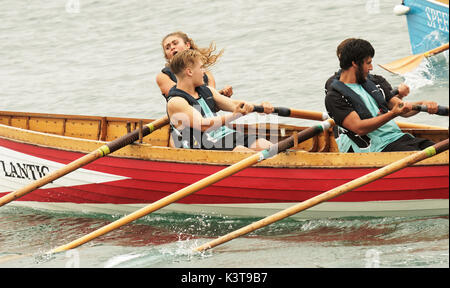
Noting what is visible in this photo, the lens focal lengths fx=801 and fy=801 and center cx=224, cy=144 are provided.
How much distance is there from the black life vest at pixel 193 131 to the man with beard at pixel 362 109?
1.39 meters

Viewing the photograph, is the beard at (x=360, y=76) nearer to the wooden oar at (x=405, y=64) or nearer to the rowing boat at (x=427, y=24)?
the wooden oar at (x=405, y=64)

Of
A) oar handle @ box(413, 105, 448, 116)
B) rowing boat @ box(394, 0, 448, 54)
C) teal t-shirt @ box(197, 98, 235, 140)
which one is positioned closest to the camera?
oar handle @ box(413, 105, 448, 116)

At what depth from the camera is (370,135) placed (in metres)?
8.27

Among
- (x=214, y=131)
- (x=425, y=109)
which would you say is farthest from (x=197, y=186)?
(x=425, y=109)

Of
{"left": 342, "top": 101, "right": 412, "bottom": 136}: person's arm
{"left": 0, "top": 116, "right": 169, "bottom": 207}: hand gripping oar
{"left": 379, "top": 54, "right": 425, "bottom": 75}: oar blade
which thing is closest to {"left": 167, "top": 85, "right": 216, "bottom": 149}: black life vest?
{"left": 0, "top": 116, "right": 169, "bottom": 207}: hand gripping oar

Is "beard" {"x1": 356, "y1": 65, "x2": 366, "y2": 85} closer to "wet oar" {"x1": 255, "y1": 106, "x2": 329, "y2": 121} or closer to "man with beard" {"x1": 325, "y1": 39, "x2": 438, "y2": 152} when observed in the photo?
"man with beard" {"x1": 325, "y1": 39, "x2": 438, "y2": 152}

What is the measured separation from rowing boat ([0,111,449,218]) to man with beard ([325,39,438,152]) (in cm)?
27

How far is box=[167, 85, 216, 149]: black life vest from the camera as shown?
8.62m

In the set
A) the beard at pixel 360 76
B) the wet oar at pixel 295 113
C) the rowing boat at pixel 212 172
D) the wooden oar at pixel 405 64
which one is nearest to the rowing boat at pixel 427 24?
the wooden oar at pixel 405 64

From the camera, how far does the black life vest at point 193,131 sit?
28.3ft

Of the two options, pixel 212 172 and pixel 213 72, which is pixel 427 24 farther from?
pixel 212 172

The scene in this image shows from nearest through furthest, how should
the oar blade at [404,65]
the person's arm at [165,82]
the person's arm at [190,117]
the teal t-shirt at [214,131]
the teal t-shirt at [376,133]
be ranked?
1. the teal t-shirt at [376,133]
2. the person's arm at [190,117]
3. the teal t-shirt at [214,131]
4. the person's arm at [165,82]
5. the oar blade at [404,65]

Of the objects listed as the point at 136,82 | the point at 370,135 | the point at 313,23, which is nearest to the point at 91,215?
the point at 370,135

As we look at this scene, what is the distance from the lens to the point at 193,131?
344 inches
